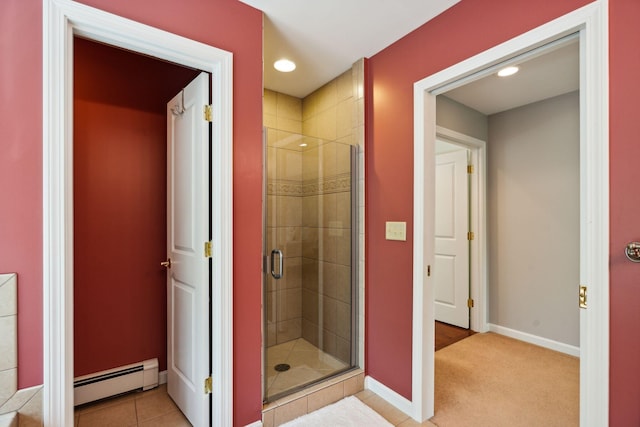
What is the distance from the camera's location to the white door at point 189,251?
175 cm

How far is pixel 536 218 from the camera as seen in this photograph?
10.5 feet

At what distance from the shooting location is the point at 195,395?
1812mm

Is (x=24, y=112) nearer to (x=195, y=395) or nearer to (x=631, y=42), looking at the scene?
(x=195, y=395)

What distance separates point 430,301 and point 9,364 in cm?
211

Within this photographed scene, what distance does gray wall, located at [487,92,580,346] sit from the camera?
117 inches

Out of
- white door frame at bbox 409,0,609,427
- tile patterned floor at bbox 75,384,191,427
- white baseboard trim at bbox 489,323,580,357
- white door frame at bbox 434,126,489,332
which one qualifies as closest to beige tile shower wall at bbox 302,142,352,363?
tile patterned floor at bbox 75,384,191,427

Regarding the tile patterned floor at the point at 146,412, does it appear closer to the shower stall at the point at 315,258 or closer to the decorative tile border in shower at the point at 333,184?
the shower stall at the point at 315,258

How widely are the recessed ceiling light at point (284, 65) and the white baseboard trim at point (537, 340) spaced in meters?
3.52

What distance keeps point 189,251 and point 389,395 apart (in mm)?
1712

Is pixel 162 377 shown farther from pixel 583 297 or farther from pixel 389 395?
pixel 583 297

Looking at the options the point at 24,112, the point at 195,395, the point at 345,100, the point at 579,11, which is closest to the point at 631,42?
the point at 579,11

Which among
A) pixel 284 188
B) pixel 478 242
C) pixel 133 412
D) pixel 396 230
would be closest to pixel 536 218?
pixel 478 242

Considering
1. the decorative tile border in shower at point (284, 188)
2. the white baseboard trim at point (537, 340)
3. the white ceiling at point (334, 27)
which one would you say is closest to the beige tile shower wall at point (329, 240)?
the decorative tile border in shower at point (284, 188)

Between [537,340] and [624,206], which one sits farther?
[537,340]
